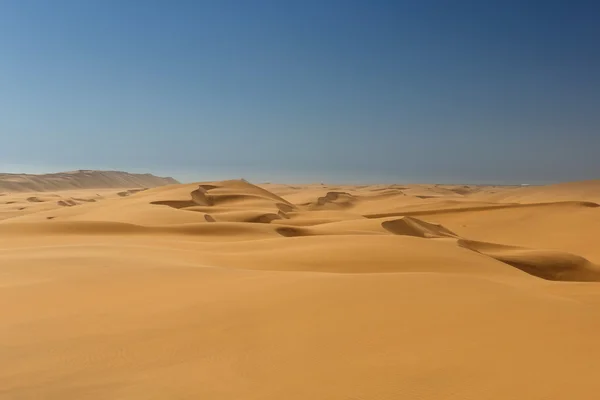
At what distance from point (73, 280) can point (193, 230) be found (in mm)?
5896

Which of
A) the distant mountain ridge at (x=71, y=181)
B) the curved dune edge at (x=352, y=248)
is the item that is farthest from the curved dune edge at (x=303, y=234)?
the distant mountain ridge at (x=71, y=181)

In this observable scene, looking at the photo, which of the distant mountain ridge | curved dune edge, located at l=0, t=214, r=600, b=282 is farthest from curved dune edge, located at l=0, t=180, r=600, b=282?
the distant mountain ridge

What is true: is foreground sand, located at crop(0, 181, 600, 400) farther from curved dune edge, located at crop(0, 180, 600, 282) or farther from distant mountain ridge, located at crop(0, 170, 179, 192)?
distant mountain ridge, located at crop(0, 170, 179, 192)

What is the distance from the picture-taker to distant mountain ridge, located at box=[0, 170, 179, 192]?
204 ft

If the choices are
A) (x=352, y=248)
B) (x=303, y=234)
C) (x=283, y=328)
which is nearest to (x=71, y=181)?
(x=303, y=234)

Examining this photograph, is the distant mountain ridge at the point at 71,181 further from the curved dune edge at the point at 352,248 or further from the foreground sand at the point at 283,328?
the foreground sand at the point at 283,328

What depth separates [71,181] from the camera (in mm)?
76812

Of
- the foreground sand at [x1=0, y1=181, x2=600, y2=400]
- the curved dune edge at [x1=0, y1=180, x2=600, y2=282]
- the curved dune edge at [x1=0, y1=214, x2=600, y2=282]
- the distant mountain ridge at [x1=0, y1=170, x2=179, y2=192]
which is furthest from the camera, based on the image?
the distant mountain ridge at [x1=0, y1=170, x2=179, y2=192]

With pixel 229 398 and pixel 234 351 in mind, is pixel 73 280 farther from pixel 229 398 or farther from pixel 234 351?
pixel 229 398

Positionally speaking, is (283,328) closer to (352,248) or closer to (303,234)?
(352,248)

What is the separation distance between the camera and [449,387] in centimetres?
261

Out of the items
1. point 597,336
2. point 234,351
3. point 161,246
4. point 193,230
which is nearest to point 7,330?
point 234,351

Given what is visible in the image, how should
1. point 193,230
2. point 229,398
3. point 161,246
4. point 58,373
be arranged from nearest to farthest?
point 229,398, point 58,373, point 161,246, point 193,230

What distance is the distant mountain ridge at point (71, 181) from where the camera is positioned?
62.3m
